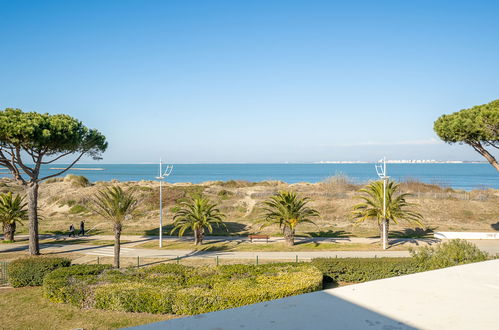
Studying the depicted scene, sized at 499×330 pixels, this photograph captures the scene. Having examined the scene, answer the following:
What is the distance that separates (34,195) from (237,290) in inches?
719

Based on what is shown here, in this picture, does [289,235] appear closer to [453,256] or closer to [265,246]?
[265,246]

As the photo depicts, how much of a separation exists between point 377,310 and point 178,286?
942cm

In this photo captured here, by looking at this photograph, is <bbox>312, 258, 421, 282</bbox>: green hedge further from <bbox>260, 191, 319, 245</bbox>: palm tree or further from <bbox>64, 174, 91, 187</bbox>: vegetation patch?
<bbox>64, 174, 91, 187</bbox>: vegetation patch

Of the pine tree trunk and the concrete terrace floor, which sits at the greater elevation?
the concrete terrace floor

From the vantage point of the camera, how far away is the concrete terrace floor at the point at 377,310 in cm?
540

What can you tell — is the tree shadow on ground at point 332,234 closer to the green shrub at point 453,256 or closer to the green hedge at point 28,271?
the green shrub at point 453,256

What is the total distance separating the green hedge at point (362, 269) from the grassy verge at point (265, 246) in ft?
26.0

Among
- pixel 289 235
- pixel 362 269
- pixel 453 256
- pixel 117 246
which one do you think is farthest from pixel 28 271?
pixel 453 256

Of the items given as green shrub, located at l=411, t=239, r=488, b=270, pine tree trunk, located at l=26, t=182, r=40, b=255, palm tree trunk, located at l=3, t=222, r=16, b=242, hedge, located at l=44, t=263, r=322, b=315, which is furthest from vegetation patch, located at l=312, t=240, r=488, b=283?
palm tree trunk, located at l=3, t=222, r=16, b=242

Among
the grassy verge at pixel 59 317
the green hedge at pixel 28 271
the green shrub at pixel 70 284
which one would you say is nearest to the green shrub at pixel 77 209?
the green hedge at pixel 28 271

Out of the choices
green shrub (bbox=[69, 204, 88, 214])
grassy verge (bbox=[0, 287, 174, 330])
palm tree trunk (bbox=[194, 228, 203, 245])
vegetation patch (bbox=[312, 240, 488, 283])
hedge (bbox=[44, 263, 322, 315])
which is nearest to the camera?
grassy verge (bbox=[0, 287, 174, 330])

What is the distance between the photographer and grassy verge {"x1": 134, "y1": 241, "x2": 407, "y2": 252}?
2539cm

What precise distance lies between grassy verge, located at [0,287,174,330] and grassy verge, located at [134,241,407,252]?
12.5 metres

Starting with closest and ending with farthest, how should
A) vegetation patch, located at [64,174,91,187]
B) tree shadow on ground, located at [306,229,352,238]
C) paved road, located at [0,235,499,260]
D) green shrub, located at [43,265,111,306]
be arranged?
green shrub, located at [43,265,111,306] < paved road, located at [0,235,499,260] < tree shadow on ground, located at [306,229,352,238] < vegetation patch, located at [64,174,91,187]
